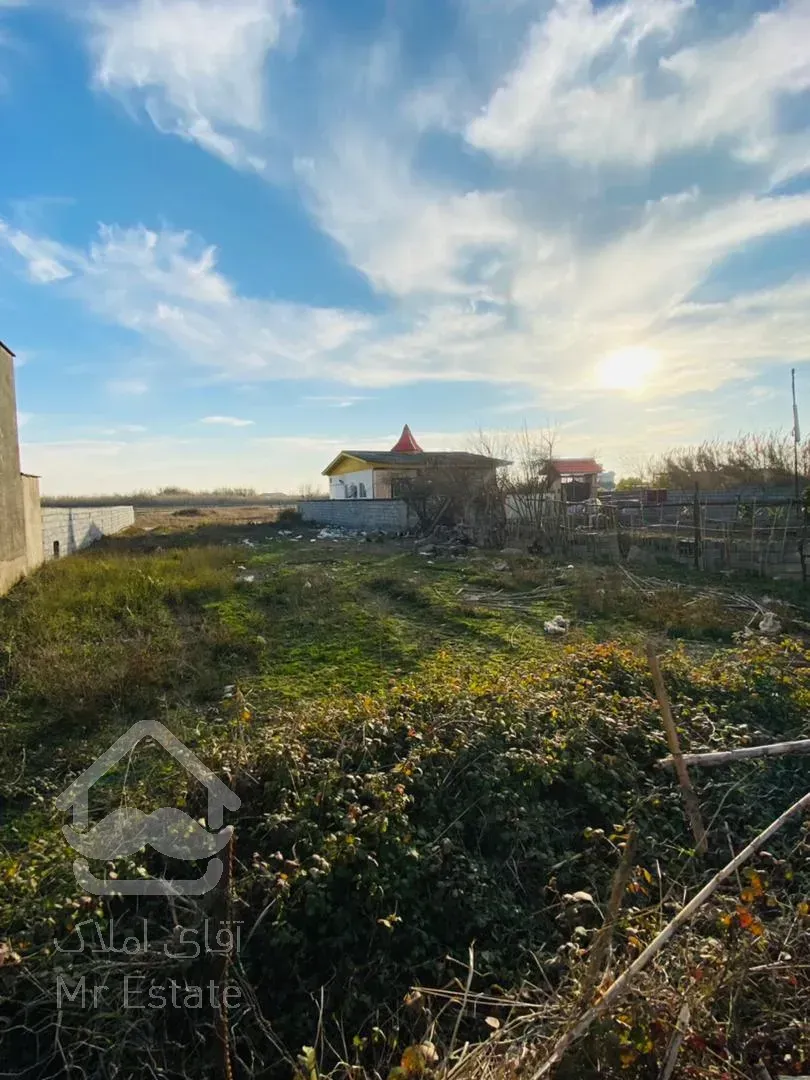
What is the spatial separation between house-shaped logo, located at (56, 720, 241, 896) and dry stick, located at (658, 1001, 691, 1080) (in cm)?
141

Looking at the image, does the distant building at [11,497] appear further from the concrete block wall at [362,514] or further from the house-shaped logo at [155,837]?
the concrete block wall at [362,514]

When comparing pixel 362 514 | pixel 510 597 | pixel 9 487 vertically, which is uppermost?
pixel 9 487

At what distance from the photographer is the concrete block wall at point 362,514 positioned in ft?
54.8

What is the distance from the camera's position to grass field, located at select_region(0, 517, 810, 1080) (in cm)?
171

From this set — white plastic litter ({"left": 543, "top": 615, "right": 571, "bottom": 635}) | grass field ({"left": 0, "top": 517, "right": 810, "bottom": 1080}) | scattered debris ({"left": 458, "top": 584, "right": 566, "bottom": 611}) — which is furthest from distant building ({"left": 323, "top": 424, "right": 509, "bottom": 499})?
grass field ({"left": 0, "top": 517, "right": 810, "bottom": 1080})

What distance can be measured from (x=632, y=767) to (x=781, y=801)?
727mm

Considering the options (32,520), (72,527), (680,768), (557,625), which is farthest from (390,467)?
(680,768)

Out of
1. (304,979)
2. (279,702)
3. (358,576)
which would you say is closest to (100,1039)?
(304,979)

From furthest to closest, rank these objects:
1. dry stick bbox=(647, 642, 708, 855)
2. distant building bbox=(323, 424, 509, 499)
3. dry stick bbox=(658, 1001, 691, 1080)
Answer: distant building bbox=(323, 424, 509, 499) → dry stick bbox=(647, 642, 708, 855) → dry stick bbox=(658, 1001, 691, 1080)

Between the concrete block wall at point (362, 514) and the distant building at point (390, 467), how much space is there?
941 millimetres

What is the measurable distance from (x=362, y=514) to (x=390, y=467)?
3753 mm

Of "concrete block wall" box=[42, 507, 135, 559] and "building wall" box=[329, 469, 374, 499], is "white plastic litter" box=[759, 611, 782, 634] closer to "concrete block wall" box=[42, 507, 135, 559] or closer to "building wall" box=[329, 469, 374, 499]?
"concrete block wall" box=[42, 507, 135, 559]

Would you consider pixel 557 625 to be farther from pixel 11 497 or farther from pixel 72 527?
pixel 72 527

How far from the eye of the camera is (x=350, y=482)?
81.4 ft
